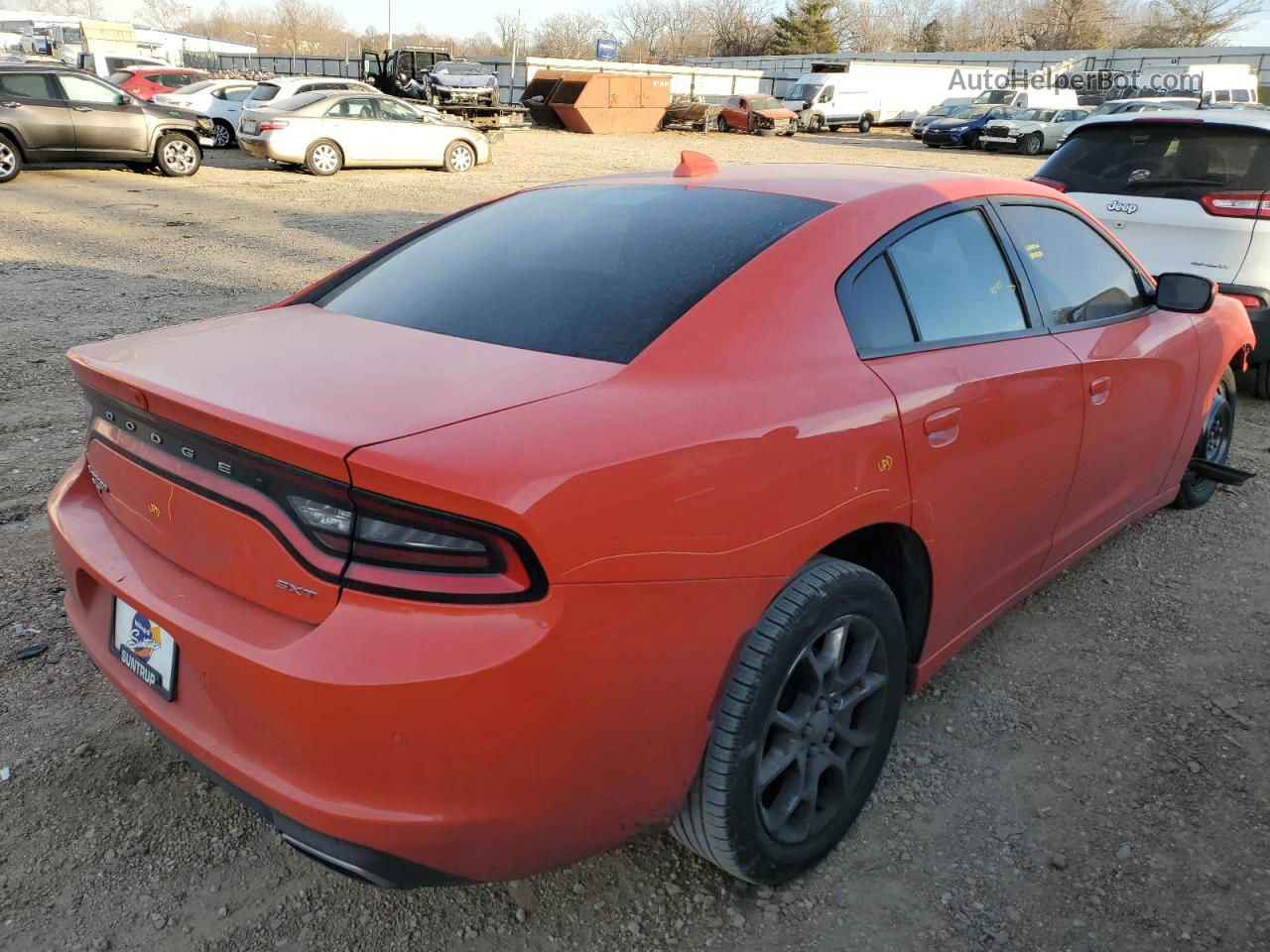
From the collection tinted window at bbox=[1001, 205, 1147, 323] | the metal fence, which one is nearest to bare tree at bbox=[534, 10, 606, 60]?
the metal fence

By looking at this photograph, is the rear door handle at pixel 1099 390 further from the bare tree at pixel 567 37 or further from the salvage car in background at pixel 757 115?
the bare tree at pixel 567 37

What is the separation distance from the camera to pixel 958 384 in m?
2.44

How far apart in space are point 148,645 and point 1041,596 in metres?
3.14

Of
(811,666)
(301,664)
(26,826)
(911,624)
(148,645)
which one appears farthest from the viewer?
(911,624)

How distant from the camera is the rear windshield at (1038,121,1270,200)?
18.4ft

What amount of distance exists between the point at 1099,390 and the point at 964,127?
3161 centimetres

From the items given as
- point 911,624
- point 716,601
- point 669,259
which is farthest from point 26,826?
point 911,624

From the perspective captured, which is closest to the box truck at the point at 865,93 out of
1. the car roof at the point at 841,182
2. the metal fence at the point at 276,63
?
the metal fence at the point at 276,63

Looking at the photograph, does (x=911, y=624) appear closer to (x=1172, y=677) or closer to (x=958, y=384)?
(x=958, y=384)

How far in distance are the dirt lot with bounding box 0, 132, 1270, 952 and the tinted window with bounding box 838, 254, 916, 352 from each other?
4.05 feet

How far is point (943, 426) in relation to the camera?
237cm

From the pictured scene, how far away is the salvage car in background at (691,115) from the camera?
34.9 meters

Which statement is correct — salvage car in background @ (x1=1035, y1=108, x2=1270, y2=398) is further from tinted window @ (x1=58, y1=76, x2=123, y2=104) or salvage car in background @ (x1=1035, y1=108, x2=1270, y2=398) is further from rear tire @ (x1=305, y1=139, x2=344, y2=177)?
tinted window @ (x1=58, y1=76, x2=123, y2=104)

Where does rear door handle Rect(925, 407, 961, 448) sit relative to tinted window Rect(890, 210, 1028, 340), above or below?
below
